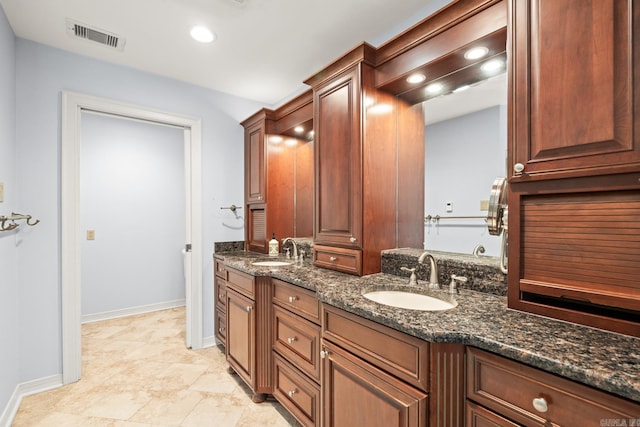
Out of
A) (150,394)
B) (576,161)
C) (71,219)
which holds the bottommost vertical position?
(150,394)

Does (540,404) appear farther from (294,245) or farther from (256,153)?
(256,153)

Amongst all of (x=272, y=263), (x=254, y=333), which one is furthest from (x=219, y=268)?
(x=254, y=333)

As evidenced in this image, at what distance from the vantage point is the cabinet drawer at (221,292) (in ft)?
8.21

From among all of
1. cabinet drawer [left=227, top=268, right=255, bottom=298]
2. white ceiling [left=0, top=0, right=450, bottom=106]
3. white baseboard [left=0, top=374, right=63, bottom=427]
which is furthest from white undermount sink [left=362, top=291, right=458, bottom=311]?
white baseboard [left=0, top=374, right=63, bottom=427]

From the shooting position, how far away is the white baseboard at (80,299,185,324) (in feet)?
11.1

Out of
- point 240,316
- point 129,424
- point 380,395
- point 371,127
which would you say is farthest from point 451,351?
point 129,424

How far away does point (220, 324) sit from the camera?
8.86 ft

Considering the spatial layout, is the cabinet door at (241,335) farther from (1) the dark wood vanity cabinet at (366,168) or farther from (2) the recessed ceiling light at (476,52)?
(2) the recessed ceiling light at (476,52)

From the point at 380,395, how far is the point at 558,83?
1210 mm

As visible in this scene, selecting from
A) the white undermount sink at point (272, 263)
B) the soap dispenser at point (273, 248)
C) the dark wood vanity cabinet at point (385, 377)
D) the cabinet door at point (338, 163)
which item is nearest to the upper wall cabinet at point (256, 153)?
the soap dispenser at point (273, 248)

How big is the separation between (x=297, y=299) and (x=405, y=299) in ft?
1.90

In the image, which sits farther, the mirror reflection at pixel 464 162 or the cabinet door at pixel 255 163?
the cabinet door at pixel 255 163

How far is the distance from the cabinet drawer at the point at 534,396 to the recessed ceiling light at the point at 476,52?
125cm

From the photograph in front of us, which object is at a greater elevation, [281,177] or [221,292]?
[281,177]
